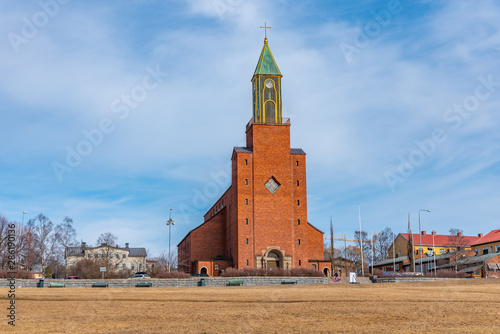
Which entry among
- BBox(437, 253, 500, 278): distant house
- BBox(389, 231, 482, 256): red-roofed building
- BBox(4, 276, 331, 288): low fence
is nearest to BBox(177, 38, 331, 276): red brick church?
BBox(4, 276, 331, 288): low fence

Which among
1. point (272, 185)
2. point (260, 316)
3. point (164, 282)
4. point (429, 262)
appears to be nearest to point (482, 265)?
point (429, 262)

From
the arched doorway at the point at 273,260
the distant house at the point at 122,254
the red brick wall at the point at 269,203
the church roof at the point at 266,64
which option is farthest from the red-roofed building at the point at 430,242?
the distant house at the point at 122,254

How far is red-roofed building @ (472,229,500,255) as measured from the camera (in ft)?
311

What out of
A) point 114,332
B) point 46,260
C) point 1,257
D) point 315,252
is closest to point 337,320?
point 114,332

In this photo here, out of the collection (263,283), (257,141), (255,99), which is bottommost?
(263,283)

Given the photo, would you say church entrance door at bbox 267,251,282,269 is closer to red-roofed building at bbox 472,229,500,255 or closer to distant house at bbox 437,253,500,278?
distant house at bbox 437,253,500,278

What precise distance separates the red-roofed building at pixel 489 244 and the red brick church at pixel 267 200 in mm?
40442

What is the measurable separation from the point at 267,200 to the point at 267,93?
14.0 m

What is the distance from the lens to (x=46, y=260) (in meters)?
82.2

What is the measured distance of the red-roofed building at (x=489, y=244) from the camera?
94.8m

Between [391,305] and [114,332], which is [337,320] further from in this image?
[114,332]

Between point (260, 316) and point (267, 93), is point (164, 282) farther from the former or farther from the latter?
point (267, 93)

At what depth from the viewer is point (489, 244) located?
9700 cm

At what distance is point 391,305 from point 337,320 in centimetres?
568
